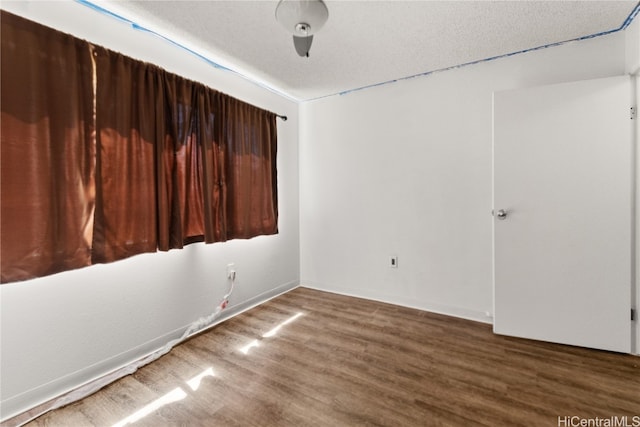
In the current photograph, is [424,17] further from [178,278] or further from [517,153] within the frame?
[178,278]

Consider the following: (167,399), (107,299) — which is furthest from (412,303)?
(107,299)

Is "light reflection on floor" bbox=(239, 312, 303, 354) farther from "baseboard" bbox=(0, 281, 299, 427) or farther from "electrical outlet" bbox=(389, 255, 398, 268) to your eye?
"electrical outlet" bbox=(389, 255, 398, 268)

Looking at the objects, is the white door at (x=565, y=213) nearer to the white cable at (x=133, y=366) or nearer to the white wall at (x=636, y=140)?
the white wall at (x=636, y=140)

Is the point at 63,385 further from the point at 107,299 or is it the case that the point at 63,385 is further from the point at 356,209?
the point at 356,209

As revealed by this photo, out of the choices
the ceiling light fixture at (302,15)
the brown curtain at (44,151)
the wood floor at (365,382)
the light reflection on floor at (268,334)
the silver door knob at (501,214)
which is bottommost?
the wood floor at (365,382)

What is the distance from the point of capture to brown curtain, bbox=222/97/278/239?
2.55 metres

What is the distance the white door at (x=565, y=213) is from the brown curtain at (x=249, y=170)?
2.13 meters

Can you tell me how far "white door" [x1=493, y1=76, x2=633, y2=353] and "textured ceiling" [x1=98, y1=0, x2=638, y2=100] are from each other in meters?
0.41

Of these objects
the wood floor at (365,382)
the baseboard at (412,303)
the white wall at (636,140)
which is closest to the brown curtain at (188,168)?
the wood floor at (365,382)

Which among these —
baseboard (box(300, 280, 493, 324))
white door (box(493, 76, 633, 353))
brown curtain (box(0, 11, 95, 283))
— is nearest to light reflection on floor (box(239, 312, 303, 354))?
baseboard (box(300, 280, 493, 324))

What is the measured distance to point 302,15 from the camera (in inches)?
53.5

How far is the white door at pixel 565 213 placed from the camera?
1964 millimetres

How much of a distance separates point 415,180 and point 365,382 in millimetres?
1901

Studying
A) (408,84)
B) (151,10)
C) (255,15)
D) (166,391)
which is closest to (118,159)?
(151,10)
